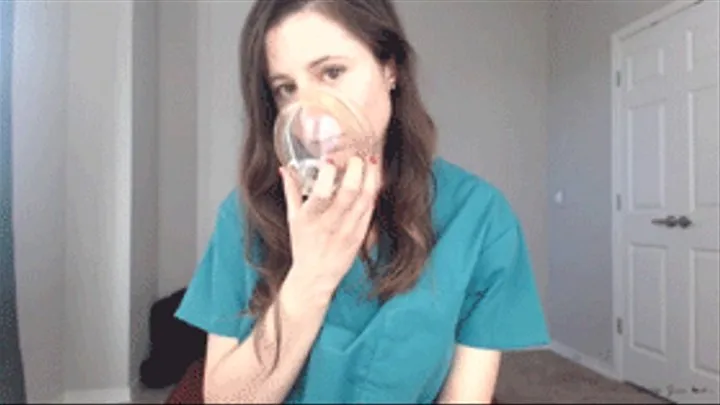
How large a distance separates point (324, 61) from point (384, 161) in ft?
0.27

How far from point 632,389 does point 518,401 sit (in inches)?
4.5

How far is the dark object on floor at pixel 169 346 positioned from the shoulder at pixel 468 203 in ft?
0.68

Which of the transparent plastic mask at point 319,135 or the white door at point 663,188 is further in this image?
the white door at point 663,188

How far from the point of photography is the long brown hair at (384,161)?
39 cm

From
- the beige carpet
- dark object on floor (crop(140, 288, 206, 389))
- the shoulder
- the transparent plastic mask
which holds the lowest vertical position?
the beige carpet

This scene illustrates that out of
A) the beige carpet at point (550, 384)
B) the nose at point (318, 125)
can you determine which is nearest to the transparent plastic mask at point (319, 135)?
the nose at point (318, 125)

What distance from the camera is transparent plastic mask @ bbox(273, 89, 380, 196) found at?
34cm

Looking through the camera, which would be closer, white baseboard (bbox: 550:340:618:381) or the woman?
the woman

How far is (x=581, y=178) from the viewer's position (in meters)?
0.52

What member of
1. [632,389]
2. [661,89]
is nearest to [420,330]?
[632,389]

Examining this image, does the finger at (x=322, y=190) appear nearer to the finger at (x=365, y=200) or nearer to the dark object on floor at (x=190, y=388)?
the finger at (x=365, y=200)

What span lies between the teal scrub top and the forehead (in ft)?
0.37

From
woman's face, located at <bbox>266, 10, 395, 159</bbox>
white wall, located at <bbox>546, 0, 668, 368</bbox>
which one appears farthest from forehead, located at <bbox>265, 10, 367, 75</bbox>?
white wall, located at <bbox>546, 0, 668, 368</bbox>

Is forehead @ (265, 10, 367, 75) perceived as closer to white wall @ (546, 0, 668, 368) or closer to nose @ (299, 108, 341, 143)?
nose @ (299, 108, 341, 143)
